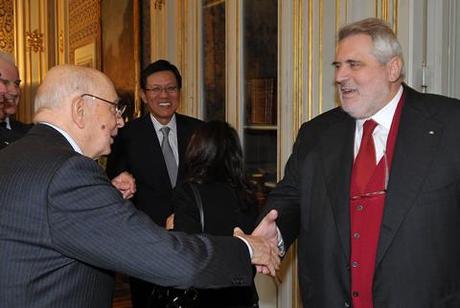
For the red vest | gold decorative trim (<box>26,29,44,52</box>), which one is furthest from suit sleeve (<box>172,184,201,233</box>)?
gold decorative trim (<box>26,29,44,52</box>)

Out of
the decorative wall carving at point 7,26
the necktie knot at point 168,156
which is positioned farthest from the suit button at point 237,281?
the decorative wall carving at point 7,26

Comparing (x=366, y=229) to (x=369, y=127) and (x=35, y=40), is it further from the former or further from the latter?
(x=35, y=40)

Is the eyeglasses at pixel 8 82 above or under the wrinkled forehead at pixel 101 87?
above

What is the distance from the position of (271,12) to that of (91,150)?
8.29 ft

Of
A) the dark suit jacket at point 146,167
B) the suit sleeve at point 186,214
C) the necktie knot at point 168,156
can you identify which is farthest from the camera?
the necktie knot at point 168,156

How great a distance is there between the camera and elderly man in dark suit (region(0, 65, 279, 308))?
1697 millimetres

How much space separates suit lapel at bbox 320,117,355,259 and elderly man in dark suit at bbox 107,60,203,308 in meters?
1.65

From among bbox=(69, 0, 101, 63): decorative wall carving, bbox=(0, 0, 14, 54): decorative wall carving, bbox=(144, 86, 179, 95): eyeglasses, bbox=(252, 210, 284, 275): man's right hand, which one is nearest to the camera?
bbox=(252, 210, 284, 275): man's right hand

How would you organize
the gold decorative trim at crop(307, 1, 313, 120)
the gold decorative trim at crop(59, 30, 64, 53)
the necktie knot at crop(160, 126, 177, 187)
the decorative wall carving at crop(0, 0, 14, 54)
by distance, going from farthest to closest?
1. the decorative wall carving at crop(0, 0, 14, 54)
2. the gold decorative trim at crop(59, 30, 64, 53)
3. the necktie knot at crop(160, 126, 177, 187)
4. the gold decorative trim at crop(307, 1, 313, 120)

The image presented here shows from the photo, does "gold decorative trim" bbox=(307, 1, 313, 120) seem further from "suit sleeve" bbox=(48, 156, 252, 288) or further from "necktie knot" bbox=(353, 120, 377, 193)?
"suit sleeve" bbox=(48, 156, 252, 288)

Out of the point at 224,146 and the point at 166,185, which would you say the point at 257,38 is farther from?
the point at 224,146

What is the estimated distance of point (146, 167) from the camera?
13.4 ft

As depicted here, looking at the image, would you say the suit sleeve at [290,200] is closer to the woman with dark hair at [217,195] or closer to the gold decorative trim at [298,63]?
the woman with dark hair at [217,195]

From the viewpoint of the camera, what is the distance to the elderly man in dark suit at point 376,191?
2.20m
